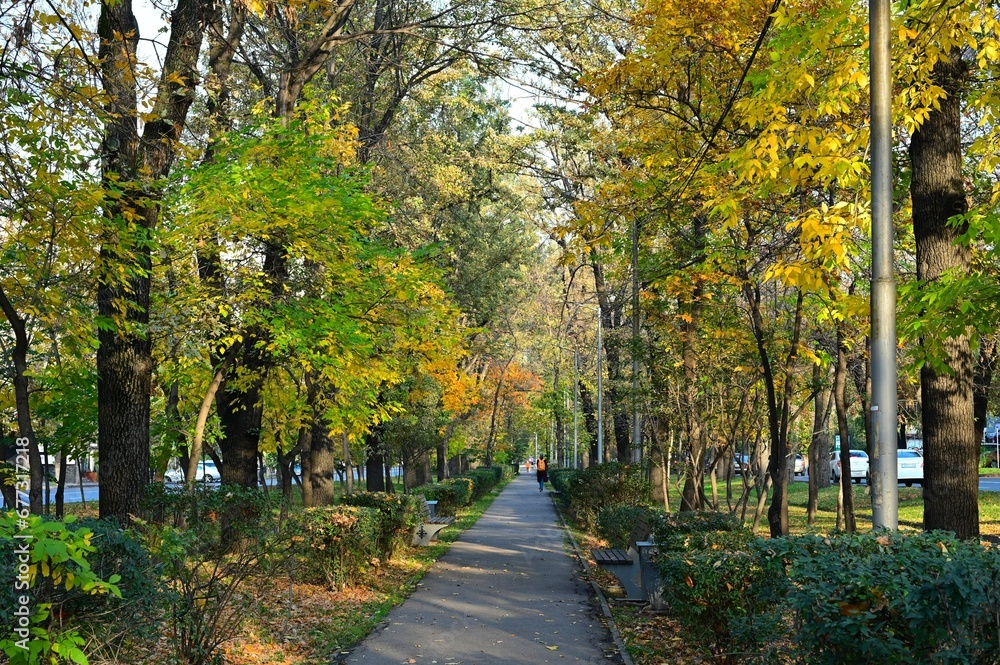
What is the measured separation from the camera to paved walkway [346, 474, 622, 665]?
9414mm

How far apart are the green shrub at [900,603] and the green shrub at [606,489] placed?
17156 mm

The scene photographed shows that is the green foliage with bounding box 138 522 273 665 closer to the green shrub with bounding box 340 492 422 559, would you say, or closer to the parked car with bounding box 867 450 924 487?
the green shrub with bounding box 340 492 422 559

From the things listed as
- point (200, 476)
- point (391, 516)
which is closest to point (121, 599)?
point (391, 516)

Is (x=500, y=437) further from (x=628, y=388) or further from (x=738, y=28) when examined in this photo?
(x=738, y=28)

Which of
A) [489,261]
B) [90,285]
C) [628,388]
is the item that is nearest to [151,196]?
[90,285]

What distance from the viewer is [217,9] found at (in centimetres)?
1273

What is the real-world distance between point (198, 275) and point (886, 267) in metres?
11.8

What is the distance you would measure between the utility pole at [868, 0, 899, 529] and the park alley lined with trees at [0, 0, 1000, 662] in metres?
0.79

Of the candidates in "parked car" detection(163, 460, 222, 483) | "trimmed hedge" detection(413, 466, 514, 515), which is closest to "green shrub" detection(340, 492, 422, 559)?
"parked car" detection(163, 460, 222, 483)

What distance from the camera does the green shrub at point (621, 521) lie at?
15999 millimetres

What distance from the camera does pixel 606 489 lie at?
24.6 m

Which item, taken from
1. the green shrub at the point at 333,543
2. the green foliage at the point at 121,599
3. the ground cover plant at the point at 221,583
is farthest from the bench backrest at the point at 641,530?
the green foliage at the point at 121,599

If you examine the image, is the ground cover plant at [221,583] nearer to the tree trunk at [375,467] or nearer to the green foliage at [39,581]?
the green foliage at [39,581]

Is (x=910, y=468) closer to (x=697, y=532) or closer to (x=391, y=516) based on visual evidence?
(x=391, y=516)
